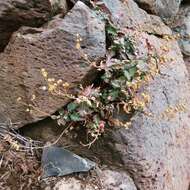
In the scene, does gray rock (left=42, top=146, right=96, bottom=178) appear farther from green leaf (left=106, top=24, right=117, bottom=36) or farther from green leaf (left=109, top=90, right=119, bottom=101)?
green leaf (left=106, top=24, right=117, bottom=36)

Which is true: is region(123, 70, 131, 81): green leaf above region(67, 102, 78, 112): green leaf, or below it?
above

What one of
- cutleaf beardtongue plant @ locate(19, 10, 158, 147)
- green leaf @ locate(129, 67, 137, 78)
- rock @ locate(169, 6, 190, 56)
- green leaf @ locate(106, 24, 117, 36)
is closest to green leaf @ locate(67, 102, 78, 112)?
cutleaf beardtongue plant @ locate(19, 10, 158, 147)

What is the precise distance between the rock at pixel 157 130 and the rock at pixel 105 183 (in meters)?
0.05

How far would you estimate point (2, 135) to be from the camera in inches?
82.2

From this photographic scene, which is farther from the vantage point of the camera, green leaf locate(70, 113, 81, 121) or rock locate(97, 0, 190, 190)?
rock locate(97, 0, 190, 190)

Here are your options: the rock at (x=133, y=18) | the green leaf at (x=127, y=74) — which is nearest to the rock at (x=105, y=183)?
the green leaf at (x=127, y=74)

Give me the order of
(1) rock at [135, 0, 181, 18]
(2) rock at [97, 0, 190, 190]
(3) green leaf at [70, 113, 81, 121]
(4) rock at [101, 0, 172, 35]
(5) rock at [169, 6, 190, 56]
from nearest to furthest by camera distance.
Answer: (3) green leaf at [70, 113, 81, 121] < (2) rock at [97, 0, 190, 190] < (4) rock at [101, 0, 172, 35] < (1) rock at [135, 0, 181, 18] < (5) rock at [169, 6, 190, 56]

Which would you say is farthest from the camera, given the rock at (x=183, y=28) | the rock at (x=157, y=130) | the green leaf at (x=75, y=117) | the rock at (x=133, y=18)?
the rock at (x=183, y=28)

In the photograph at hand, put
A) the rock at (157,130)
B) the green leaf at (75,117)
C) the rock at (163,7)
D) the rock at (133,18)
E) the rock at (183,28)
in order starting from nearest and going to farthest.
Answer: the green leaf at (75,117), the rock at (157,130), the rock at (133,18), the rock at (163,7), the rock at (183,28)

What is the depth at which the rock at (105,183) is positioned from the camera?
196 cm

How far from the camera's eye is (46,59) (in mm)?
2039

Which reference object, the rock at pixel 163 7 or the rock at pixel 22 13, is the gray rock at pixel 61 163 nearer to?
the rock at pixel 22 13

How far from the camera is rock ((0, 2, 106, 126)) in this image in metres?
2.02

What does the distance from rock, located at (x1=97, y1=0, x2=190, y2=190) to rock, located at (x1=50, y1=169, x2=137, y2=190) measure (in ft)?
0.15
